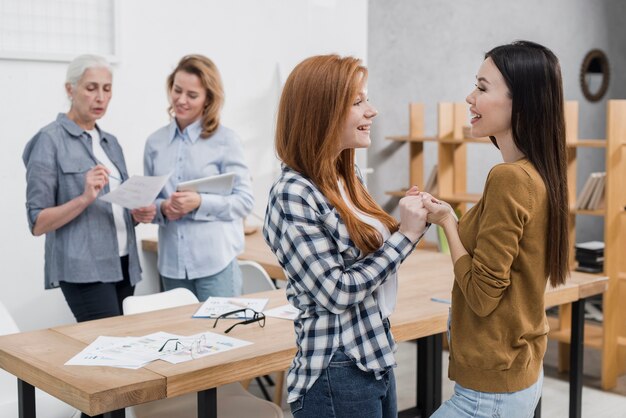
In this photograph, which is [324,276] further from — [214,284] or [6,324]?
[214,284]

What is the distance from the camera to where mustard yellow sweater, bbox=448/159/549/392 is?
1743mm

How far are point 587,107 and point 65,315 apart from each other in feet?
17.9

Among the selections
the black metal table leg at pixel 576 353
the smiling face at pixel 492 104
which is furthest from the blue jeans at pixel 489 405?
the black metal table leg at pixel 576 353

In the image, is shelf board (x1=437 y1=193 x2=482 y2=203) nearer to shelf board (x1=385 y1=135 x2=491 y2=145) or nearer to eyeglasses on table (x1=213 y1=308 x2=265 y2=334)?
shelf board (x1=385 y1=135 x2=491 y2=145)

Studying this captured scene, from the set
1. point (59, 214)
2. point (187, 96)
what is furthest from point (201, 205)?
point (59, 214)

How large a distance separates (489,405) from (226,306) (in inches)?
48.2

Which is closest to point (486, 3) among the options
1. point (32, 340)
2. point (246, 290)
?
point (246, 290)

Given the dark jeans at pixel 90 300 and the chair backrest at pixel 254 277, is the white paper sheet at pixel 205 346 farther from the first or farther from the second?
the chair backrest at pixel 254 277

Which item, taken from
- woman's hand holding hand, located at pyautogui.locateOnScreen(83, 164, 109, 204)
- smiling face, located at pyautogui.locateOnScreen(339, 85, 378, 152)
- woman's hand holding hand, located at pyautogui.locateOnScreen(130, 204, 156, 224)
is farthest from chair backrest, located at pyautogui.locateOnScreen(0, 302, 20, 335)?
smiling face, located at pyautogui.locateOnScreen(339, 85, 378, 152)

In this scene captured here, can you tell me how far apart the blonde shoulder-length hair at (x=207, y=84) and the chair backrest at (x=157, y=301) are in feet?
2.30

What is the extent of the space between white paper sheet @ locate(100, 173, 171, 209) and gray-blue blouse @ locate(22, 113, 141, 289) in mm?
126

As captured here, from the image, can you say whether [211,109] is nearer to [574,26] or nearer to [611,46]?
[574,26]

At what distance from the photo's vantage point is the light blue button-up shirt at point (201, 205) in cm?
345

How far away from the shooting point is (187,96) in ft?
11.4
